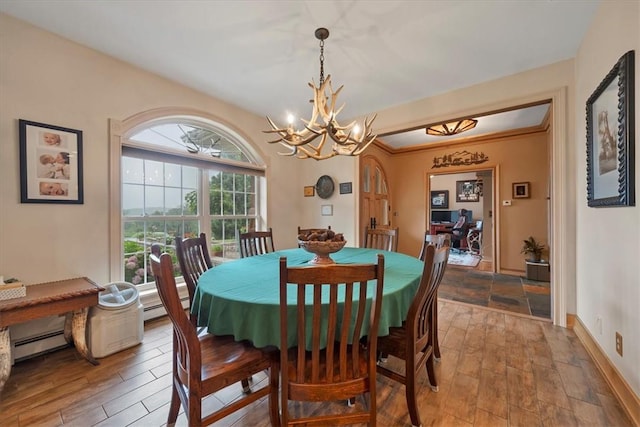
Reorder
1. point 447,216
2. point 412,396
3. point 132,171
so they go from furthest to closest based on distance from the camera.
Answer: point 447,216, point 132,171, point 412,396

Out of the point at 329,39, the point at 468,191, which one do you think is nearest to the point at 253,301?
the point at 329,39

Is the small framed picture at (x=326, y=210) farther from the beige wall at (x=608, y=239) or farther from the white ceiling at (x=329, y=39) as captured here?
the beige wall at (x=608, y=239)

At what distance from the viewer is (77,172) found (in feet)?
7.33

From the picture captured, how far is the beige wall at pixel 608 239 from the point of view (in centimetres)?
143

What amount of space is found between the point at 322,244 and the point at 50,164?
2354mm

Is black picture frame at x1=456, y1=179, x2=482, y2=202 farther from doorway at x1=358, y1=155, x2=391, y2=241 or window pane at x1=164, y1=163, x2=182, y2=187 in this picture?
window pane at x1=164, y1=163, x2=182, y2=187

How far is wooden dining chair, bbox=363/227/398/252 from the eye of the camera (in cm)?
284

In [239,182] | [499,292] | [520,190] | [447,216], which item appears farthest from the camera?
[447,216]

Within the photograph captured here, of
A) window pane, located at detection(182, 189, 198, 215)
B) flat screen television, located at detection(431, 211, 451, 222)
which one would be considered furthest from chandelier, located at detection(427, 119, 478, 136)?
flat screen television, located at detection(431, 211, 451, 222)

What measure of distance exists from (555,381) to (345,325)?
175cm

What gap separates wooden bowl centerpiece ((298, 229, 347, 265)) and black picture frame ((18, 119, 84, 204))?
2087 millimetres

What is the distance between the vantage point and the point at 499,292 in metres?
3.63

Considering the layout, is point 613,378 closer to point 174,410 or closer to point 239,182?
point 174,410

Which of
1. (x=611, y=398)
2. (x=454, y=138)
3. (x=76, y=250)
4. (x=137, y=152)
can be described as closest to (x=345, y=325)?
(x=611, y=398)
